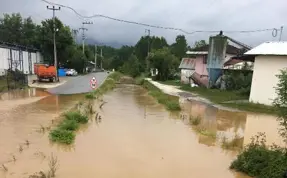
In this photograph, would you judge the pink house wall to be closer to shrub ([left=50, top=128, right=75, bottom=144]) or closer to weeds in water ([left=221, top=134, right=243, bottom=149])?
weeds in water ([left=221, top=134, right=243, bottom=149])

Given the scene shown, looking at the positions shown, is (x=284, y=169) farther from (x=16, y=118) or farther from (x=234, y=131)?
(x=16, y=118)

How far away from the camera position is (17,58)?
37.5 m

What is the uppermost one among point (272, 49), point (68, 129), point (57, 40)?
point (57, 40)

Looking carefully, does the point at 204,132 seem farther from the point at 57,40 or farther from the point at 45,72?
the point at 57,40

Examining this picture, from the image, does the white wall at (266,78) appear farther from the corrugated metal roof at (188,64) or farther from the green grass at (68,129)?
the corrugated metal roof at (188,64)

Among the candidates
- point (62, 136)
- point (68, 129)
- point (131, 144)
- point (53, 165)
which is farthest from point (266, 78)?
point (53, 165)

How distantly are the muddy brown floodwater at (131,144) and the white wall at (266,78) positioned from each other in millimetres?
3663

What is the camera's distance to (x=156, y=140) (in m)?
10.8

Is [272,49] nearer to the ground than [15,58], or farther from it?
farther from it

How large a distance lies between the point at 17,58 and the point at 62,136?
31.4m

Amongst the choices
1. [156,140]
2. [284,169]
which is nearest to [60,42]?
[156,140]

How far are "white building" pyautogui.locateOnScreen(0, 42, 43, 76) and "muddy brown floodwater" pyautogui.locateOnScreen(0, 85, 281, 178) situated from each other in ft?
64.0

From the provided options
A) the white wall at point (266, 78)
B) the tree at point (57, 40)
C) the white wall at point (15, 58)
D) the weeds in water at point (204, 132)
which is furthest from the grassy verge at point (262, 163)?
the tree at point (57, 40)

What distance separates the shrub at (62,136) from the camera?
9.77m
